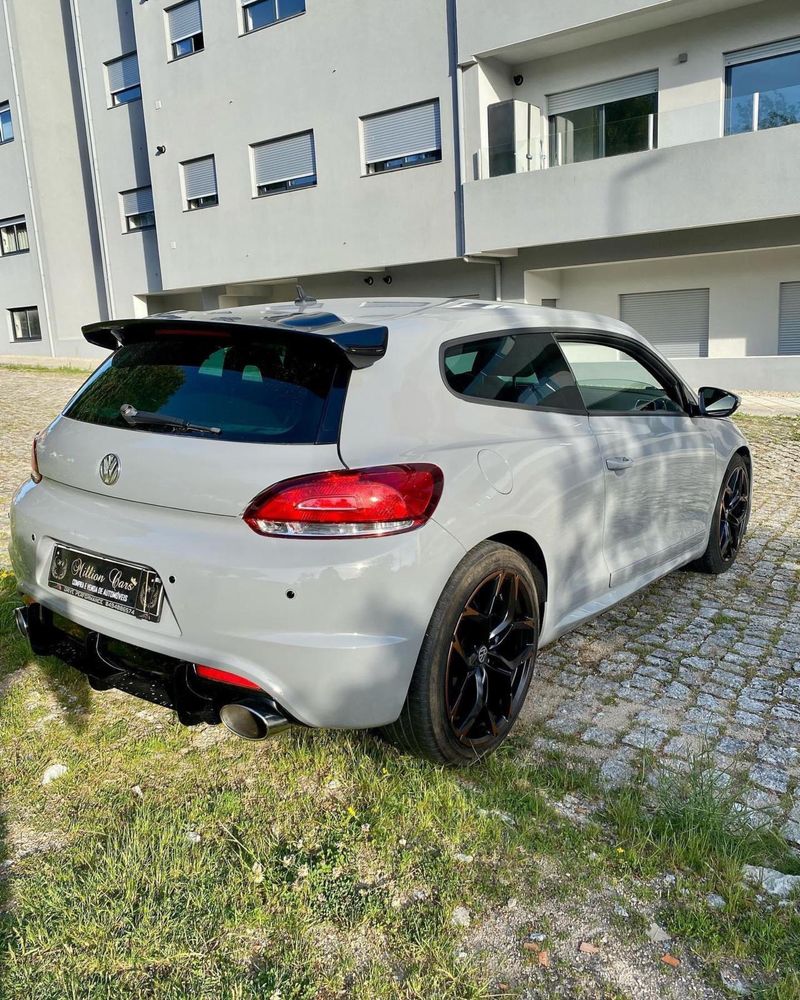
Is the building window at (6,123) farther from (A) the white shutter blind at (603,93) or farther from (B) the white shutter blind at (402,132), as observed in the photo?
(A) the white shutter blind at (603,93)

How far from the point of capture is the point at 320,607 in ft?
8.00

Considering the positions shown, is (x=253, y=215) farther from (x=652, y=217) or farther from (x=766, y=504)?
(x=766, y=504)

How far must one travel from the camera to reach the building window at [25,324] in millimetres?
26844

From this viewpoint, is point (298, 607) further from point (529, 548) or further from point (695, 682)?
point (695, 682)

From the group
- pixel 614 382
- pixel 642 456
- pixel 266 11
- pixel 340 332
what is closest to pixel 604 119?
pixel 266 11

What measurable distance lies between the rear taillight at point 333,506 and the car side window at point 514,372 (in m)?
0.64

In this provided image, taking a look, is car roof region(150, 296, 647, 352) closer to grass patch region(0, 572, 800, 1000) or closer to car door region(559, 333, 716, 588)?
car door region(559, 333, 716, 588)

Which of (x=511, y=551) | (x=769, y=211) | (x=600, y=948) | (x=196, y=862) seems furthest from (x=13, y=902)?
(x=769, y=211)

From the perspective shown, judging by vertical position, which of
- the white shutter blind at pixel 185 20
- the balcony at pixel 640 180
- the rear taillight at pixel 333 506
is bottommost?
the rear taillight at pixel 333 506

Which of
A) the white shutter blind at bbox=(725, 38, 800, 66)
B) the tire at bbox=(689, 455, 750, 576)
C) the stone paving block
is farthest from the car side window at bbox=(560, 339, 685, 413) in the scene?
the white shutter blind at bbox=(725, 38, 800, 66)

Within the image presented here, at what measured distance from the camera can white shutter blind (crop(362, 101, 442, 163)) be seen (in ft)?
55.7

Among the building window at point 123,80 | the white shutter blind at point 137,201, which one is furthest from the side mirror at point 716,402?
the building window at point 123,80

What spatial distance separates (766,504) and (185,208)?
62.4 feet

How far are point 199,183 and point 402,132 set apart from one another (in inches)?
268
